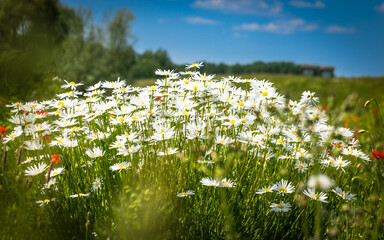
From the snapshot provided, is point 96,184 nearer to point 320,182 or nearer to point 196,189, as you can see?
point 196,189

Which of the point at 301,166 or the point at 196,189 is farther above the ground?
the point at 301,166

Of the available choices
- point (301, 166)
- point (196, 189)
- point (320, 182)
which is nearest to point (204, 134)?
point (196, 189)

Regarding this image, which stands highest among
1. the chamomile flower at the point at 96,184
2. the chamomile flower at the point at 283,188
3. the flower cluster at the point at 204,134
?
the flower cluster at the point at 204,134

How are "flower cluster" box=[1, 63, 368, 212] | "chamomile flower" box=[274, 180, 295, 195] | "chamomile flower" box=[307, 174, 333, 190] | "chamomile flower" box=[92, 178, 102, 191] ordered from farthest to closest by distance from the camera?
"chamomile flower" box=[92, 178, 102, 191] < "flower cluster" box=[1, 63, 368, 212] < "chamomile flower" box=[274, 180, 295, 195] < "chamomile flower" box=[307, 174, 333, 190]

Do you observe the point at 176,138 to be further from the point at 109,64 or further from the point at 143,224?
the point at 109,64

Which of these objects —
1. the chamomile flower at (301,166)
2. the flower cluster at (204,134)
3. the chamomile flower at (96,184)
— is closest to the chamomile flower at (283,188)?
the flower cluster at (204,134)

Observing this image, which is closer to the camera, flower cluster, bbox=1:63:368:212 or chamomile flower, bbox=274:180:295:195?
chamomile flower, bbox=274:180:295:195

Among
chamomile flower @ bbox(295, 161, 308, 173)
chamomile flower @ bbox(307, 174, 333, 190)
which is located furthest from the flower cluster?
chamomile flower @ bbox(307, 174, 333, 190)

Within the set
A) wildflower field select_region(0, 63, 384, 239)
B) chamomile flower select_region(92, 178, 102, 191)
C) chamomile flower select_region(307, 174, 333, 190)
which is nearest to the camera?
chamomile flower select_region(307, 174, 333, 190)

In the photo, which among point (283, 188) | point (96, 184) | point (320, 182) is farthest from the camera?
point (96, 184)

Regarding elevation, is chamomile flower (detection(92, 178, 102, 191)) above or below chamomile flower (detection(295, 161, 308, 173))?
below

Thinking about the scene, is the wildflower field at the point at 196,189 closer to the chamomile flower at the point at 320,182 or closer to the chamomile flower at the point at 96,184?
the chamomile flower at the point at 96,184

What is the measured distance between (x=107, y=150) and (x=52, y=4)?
66.2ft

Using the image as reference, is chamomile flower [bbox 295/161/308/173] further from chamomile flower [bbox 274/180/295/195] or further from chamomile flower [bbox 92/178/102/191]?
chamomile flower [bbox 92/178/102/191]
